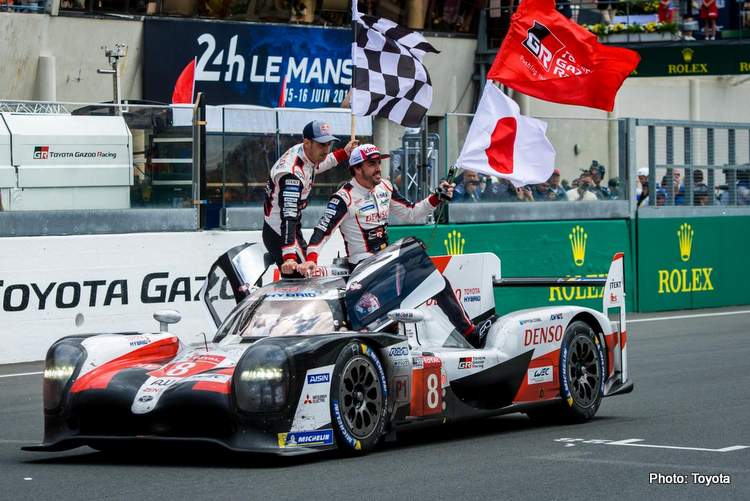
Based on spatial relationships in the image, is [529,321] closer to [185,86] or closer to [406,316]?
[406,316]

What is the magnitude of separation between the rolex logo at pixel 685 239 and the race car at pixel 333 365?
34.3 ft

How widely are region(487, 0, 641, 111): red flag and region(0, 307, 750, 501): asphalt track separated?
243 centimetres

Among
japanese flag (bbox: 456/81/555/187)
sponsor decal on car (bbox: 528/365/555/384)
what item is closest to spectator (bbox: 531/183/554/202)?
japanese flag (bbox: 456/81/555/187)

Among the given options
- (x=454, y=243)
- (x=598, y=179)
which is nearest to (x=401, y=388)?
(x=454, y=243)

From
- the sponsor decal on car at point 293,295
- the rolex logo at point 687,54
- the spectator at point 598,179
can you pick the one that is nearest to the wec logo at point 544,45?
the sponsor decal on car at point 293,295

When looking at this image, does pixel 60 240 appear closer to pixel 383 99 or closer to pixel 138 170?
pixel 138 170

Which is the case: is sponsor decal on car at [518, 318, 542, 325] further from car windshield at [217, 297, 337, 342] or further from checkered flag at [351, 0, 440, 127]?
checkered flag at [351, 0, 440, 127]

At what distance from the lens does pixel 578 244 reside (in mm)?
18750

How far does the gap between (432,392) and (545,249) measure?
10.1 meters

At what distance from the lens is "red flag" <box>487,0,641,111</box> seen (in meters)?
11.0

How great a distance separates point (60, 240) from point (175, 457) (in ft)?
20.5

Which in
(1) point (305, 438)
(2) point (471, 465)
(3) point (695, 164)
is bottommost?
(2) point (471, 465)

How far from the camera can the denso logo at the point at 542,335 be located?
9156mm

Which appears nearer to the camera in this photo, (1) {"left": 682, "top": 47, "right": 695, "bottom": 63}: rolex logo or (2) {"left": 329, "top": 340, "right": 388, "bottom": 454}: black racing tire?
(2) {"left": 329, "top": 340, "right": 388, "bottom": 454}: black racing tire
